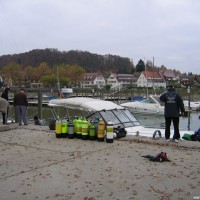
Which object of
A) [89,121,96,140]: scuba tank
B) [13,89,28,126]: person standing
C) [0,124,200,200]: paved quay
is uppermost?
[13,89,28,126]: person standing

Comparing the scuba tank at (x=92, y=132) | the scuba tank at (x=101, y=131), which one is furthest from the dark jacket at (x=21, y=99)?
the scuba tank at (x=101, y=131)

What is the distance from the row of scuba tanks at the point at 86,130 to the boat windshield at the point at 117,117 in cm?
269

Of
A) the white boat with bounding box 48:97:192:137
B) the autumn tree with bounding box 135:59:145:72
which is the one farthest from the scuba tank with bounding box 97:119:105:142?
the autumn tree with bounding box 135:59:145:72

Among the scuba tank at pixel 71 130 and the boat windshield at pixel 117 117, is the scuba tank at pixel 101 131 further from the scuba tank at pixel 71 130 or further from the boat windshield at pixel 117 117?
the boat windshield at pixel 117 117

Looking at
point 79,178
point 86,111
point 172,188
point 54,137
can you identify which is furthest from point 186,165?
point 86,111

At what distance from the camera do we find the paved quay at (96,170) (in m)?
6.38

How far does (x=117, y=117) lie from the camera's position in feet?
51.0

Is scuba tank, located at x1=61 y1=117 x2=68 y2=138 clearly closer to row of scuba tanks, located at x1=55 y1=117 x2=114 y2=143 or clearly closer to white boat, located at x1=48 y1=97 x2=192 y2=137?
row of scuba tanks, located at x1=55 y1=117 x2=114 y2=143

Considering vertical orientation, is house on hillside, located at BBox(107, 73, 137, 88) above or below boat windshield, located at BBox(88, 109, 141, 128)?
above

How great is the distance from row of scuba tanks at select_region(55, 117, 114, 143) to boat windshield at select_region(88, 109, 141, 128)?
2.69m

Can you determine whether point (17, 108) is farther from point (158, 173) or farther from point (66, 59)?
point (66, 59)

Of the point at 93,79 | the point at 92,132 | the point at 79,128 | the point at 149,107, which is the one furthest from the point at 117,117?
the point at 93,79

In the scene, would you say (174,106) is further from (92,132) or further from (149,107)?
(149,107)

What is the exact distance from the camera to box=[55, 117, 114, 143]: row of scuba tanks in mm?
11688
